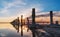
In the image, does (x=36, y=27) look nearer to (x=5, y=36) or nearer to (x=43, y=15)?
(x=43, y=15)

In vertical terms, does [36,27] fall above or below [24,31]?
above

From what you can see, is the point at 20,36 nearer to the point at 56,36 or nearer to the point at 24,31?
the point at 24,31

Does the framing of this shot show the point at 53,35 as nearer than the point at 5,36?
Yes

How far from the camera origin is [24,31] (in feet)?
67.3

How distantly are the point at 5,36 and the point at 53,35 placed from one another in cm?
1451

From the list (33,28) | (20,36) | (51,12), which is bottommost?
(20,36)

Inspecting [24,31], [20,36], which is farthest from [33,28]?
[24,31]

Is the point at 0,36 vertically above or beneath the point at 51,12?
beneath

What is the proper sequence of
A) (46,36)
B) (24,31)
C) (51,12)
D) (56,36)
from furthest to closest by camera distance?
(24,31) < (51,12) < (46,36) < (56,36)

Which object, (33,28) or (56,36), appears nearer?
(56,36)

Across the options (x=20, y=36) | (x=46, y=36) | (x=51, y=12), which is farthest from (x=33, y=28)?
(x=20, y=36)

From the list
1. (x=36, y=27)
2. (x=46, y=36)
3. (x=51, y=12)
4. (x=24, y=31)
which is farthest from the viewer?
(x=24, y=31)

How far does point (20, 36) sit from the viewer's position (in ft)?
62.6

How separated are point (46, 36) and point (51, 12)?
5.35 meters
